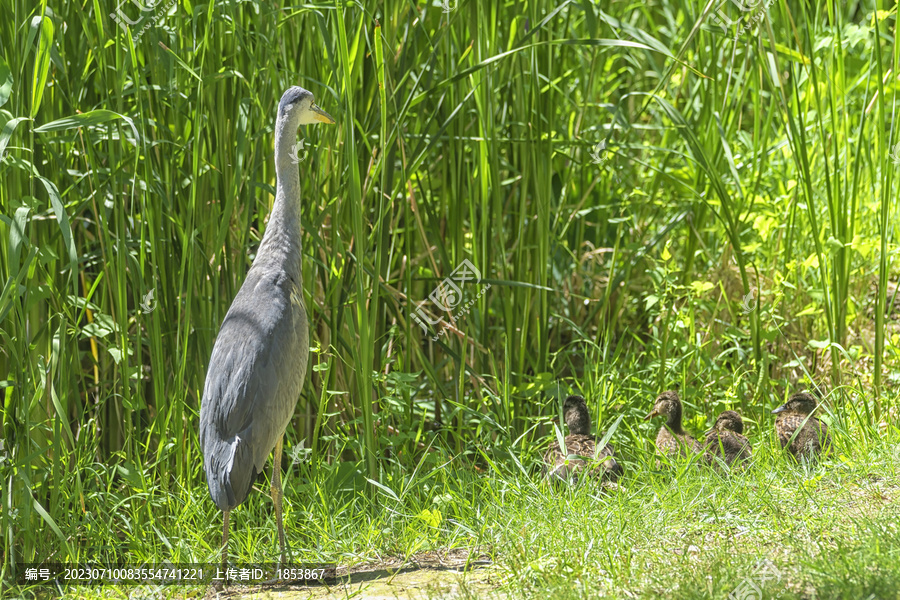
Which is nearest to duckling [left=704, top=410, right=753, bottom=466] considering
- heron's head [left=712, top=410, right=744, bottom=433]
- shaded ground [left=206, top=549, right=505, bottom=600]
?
heron's head [left=712, top=410, right=744, bottom=433]

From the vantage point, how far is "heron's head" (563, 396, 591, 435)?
12.5 feet

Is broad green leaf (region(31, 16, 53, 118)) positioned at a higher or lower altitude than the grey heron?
higher

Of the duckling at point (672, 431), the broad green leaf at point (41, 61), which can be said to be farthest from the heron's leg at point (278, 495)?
the duckling at point (672, 431)

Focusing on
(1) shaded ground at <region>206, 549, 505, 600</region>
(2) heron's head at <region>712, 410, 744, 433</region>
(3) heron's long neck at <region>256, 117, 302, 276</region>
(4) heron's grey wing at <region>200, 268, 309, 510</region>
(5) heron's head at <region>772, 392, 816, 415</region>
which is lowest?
(1) shaded ground at <region>206, 549, 505, 600</region>

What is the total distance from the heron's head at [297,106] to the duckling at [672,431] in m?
1.93

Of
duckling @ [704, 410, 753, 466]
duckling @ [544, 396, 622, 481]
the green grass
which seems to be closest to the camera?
the green grass

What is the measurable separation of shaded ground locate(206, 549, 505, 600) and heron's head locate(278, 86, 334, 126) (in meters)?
1.67

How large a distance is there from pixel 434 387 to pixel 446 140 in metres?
1.19

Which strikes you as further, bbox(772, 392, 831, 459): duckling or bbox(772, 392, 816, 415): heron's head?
bbox(772, 392, 816, 415): heron's head

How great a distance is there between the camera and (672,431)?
3.78m

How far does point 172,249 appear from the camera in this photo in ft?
11.7

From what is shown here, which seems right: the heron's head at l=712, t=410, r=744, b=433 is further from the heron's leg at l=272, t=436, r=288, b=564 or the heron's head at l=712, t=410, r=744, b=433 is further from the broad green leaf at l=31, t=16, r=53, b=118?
the broad green leaf at l=31, t=16, r=53, b=118

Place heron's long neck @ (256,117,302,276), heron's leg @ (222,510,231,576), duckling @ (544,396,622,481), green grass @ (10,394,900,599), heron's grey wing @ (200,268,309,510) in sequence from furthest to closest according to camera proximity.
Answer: duckling @ (544,396,622,481) < heron's long neck @ (256,117,302,276) < heron's leg @ (222,510,231,576) < heron's grey wing @ (200,268,309,510) < green grass @ (10,394,900,599)

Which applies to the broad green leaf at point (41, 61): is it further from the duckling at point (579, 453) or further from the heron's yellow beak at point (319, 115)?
the duckling at point (579, 453)
